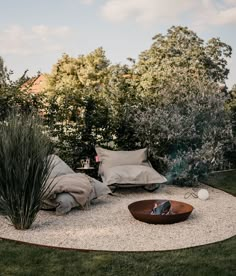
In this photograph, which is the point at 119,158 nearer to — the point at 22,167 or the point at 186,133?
the point at 186,133

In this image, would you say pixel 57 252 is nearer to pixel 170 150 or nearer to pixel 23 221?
pixel 23 221

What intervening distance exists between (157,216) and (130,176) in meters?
1.84

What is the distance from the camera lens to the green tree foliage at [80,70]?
2447 centimetres

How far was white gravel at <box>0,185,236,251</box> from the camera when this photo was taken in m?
4.17

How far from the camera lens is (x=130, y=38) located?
11648mm

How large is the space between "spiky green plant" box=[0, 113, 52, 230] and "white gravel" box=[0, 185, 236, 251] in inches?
10.2

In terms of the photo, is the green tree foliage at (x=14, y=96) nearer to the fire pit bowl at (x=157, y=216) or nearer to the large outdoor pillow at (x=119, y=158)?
the large outdoor pillow at (x=119, y=158)

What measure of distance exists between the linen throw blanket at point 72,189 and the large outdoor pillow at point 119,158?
130 cm

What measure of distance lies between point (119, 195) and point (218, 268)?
3.19 meters

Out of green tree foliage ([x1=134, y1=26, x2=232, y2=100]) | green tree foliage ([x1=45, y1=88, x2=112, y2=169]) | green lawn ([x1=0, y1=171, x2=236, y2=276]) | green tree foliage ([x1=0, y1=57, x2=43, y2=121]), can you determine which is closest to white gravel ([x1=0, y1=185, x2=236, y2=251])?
green lawn ([x1=0, y1=171, x2=236, y2=276])

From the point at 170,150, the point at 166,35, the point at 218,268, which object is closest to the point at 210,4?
the point at 170,150

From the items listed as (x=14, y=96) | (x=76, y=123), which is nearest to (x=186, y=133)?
(x=76, y=123)

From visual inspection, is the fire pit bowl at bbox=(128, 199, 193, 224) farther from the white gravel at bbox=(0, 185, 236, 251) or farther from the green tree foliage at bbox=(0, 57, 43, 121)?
the green tree foliage at bbox=(0, 57, 43, 121)

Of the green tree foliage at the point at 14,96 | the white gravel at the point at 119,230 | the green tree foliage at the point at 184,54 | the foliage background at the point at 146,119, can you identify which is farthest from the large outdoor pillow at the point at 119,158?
the green tree foliage at the point at 184,54
